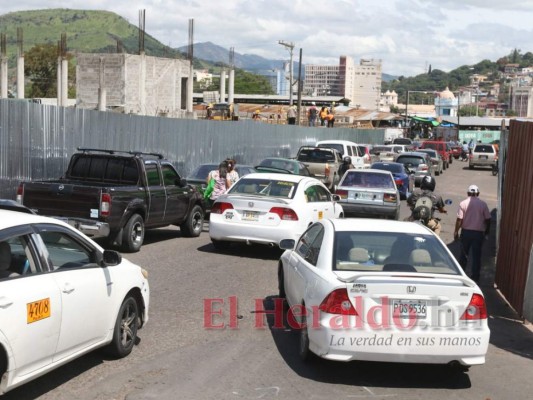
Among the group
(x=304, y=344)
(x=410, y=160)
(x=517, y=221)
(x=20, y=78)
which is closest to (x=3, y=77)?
(x=20, y=78)

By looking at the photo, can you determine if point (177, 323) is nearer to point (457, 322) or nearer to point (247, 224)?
point (457, 322)

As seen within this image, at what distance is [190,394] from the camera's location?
6902 mm

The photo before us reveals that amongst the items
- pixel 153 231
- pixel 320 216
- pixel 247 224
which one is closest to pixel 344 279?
pixel 247 224

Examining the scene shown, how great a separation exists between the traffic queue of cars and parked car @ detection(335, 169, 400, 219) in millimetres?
12775

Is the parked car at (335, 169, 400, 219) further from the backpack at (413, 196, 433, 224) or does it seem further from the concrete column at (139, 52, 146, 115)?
the concrete column at (139, 52, 146, 115)

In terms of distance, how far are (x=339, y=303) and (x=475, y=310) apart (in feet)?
4.16

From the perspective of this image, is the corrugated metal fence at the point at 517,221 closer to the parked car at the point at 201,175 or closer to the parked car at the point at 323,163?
the parked car at the point at 201,175

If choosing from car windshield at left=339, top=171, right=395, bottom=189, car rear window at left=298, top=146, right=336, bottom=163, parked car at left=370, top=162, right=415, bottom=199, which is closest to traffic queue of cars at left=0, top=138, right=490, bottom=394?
car windshield at left=339, top=171, right=395, bottom=189

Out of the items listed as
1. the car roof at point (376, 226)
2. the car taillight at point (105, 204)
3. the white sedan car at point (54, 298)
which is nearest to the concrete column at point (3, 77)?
the car taillight at point (105, 204)

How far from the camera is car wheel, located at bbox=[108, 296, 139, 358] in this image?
7664 mm

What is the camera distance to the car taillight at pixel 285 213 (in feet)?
48.5

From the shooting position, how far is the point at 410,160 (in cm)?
3803

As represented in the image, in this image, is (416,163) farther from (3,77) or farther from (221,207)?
(3,77)

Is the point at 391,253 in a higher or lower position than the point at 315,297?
higher
